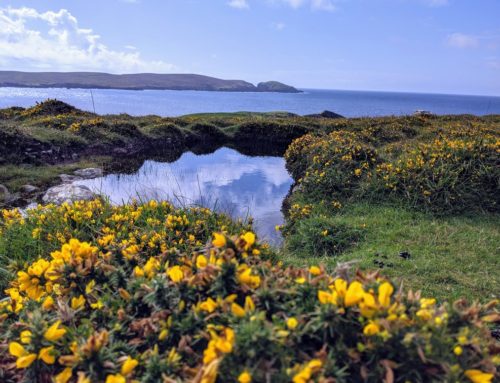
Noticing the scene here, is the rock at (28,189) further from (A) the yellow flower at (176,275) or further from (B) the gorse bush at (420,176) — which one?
(A) the yellow flower at (176,275)

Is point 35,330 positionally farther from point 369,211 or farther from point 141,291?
point 369,211

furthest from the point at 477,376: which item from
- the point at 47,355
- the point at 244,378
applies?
the point at 47,355

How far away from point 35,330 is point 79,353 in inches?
10.8

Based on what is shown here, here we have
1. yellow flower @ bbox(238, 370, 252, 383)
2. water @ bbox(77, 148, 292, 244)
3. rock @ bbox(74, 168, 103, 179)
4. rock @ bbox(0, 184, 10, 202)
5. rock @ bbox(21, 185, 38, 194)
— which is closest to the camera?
yellow flower @ bbox(238, 370, 252, 383)

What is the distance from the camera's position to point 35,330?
1.64 meters

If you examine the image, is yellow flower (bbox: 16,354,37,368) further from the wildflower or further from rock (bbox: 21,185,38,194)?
rock (bbox: 21,185,38,194)

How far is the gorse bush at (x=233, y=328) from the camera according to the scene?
1.40 m

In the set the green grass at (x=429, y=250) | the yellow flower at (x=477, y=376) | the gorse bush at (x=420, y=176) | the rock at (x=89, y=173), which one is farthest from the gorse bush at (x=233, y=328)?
the rock at (x=89, y=173)

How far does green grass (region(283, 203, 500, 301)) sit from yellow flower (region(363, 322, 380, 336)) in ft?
8.14

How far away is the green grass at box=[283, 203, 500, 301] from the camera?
4797mm

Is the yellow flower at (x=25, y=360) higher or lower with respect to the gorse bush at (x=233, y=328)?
lower

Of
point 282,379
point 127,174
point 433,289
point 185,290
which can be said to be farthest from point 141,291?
point 127,174

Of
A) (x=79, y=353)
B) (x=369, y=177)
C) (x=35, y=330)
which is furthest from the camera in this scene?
(x=369, y=177)

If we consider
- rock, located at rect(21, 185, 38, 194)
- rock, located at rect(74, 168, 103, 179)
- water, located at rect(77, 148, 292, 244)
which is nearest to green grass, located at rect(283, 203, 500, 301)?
water, located at rect(77, 148, 292, 244)
